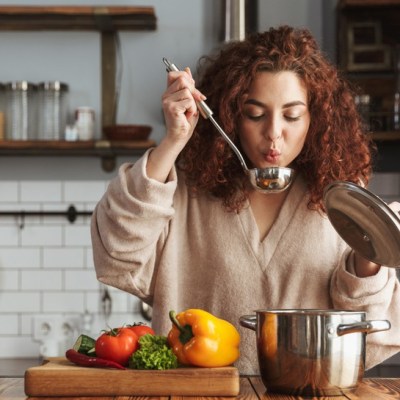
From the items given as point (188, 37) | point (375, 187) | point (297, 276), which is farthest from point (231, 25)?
point (297, 276)

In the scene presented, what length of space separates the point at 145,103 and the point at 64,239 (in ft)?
2.31

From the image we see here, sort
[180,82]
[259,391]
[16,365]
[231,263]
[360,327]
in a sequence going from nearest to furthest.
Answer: [360,327]
[259,391]
[180,82]
[231,263]
[16,365]

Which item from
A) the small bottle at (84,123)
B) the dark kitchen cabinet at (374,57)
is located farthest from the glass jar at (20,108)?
the dark kitchen cabinet at (374,57)

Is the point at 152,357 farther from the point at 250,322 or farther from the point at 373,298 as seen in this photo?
the point at 373,298

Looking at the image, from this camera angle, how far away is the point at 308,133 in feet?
6.72

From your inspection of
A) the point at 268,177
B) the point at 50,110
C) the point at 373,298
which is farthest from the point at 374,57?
the point at 373,298

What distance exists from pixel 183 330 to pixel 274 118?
54cm

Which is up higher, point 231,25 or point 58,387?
point 231,25

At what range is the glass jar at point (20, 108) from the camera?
3717 mm

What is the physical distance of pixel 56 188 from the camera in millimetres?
3893

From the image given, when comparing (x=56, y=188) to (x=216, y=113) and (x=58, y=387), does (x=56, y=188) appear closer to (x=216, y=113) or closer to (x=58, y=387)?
(x=216, y=113)

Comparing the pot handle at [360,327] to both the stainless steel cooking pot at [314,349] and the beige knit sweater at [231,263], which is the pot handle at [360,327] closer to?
the stainless steel cooking pot at [314,349]

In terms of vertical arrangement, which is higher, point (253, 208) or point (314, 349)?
point (253, 208)

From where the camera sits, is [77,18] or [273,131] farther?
[77,18]
